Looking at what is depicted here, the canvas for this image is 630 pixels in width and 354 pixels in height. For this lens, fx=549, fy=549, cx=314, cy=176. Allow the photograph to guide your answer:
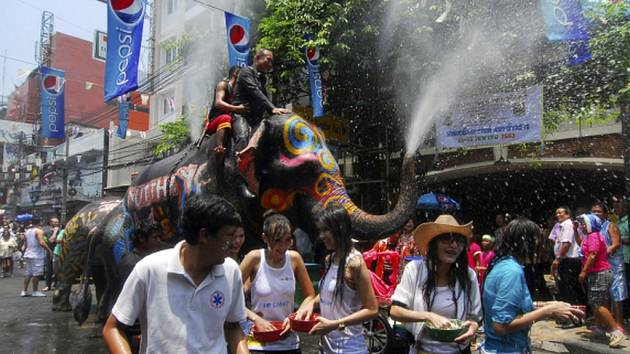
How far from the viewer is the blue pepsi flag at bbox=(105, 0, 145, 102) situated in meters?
→ 8.98

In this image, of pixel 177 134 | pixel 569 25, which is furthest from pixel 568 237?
pixel 177 134

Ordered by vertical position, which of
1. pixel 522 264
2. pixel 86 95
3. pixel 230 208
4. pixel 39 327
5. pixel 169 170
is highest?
pixel 86 95

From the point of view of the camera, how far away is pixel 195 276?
2189 mm

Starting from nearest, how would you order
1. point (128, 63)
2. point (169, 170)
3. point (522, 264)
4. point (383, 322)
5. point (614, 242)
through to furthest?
1. point (522, 264)
2. point (383, 322)
3. point (169, 170)
4. point (614, 242)
5. point (128, 63)

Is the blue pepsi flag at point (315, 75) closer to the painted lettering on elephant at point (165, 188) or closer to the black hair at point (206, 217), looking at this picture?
the painted lettering on elephant at point (165, 188)

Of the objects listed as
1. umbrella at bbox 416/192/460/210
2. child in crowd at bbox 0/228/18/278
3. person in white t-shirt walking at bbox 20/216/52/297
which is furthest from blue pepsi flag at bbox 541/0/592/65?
child in crowd at bbox 0/228/18/278

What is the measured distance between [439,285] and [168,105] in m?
23.9

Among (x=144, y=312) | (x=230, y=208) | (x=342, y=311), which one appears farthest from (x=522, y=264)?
(x=144, y=312)

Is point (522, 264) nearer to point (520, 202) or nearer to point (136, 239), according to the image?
point (136, 239)

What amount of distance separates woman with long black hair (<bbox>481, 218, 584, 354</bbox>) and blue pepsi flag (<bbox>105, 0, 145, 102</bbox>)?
24.9 feet

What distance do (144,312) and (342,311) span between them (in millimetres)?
1224

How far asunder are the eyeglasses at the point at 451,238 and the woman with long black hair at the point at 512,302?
229mm

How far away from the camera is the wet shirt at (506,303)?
112 inches

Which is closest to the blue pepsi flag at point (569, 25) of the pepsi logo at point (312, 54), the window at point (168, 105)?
the pepsi logo at point (312, 54)
